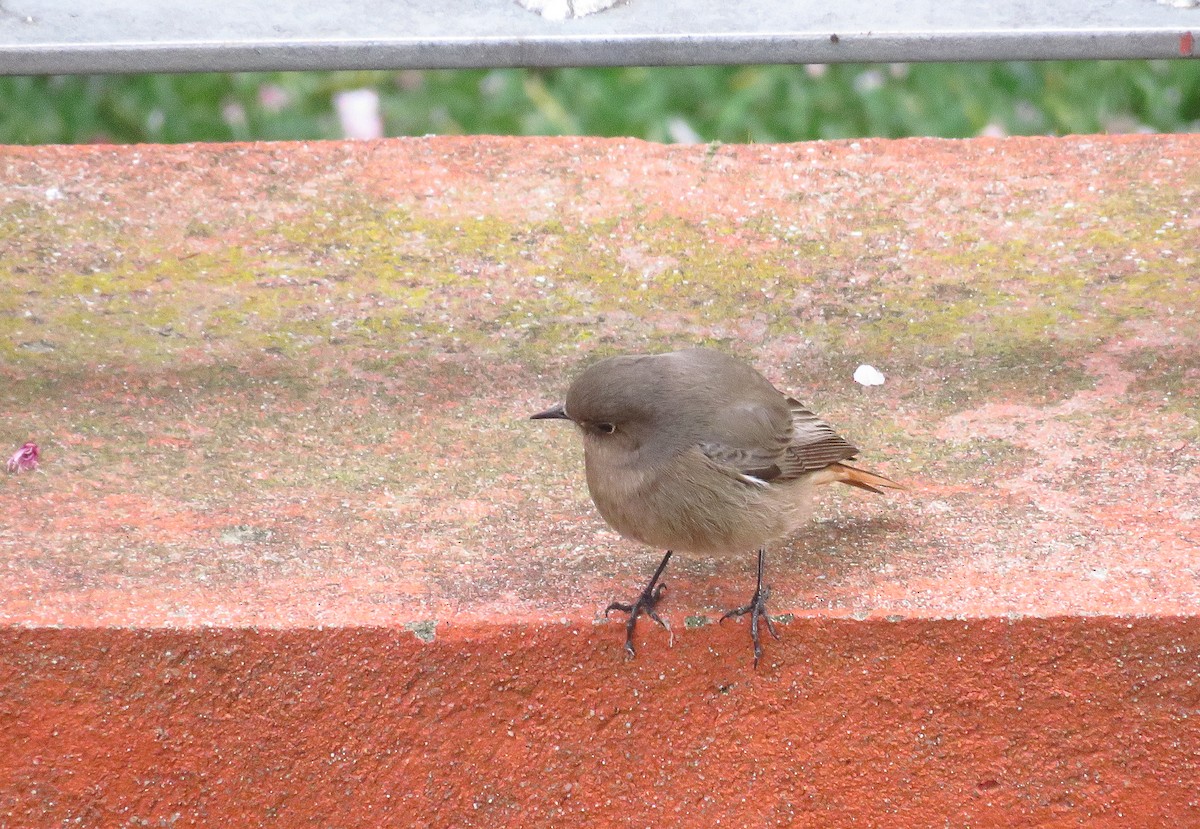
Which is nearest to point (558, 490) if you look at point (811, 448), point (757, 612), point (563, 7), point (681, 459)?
point (681, 459)

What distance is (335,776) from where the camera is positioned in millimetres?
2541

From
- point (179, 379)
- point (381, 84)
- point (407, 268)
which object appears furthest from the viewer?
point (381, 84)

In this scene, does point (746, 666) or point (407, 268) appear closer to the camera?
point (746, 666)

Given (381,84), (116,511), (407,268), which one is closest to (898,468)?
(407,268)

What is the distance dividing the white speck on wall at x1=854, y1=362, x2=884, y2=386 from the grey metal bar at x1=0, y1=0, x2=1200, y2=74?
0.79 meters

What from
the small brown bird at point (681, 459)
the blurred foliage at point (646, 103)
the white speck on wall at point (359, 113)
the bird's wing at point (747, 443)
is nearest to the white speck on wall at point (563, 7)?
the small brown bird at point (681, 459)

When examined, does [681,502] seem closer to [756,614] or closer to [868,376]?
[756,614]

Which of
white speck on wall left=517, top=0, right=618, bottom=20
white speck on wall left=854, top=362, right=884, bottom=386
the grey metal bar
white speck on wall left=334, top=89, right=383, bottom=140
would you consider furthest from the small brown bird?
white speck on wall left=334, top=89, right=383, bottom=140

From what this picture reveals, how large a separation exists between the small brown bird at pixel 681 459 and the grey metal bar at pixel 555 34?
89 cm

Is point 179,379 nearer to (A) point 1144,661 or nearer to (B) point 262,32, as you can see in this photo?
(B) point 262,32

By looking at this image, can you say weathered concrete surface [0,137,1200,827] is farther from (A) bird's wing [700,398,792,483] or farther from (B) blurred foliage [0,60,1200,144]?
(B) blurred foliage [0,60,1200,144]

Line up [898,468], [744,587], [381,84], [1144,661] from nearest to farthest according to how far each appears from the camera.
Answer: [1144,661] → [744,587] → [898,468] → [381,84]

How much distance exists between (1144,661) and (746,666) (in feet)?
2.37

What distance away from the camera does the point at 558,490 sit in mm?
3156
